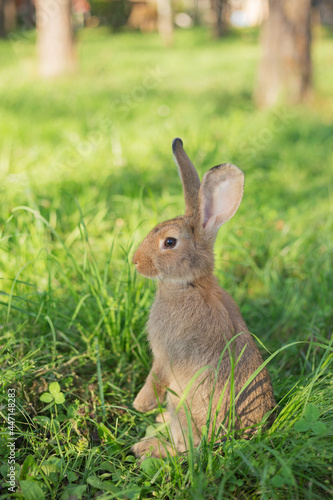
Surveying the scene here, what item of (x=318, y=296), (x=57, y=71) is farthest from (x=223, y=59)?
(x=318, y=296)

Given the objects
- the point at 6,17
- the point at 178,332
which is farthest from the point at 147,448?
the point at 6,17

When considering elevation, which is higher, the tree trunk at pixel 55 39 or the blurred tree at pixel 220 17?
the blurred tree at pixel 220 17

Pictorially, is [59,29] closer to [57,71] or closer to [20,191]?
[57,71]

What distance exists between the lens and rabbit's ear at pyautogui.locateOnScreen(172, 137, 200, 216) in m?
2.24

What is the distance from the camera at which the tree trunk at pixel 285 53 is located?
7672 millimetres

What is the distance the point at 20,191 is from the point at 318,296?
269 centimetres

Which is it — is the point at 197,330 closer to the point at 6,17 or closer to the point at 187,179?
the point at 187,179

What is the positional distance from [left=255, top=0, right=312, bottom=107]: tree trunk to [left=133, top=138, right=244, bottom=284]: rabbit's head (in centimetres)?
636

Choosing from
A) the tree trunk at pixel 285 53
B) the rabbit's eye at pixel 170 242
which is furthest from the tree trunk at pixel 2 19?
the rabbit's eye at pixel 170 242

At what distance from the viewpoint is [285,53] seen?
25.5ft

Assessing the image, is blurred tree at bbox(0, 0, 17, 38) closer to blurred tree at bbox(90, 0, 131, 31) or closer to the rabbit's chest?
blurred tree at bbox(90, 0, 131, 31)

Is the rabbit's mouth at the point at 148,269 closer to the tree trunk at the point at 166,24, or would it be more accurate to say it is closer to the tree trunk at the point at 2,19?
the tree trunk at the point at 166,24

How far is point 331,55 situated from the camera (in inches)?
604

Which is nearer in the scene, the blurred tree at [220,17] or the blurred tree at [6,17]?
the blurred tree at [6,17]
